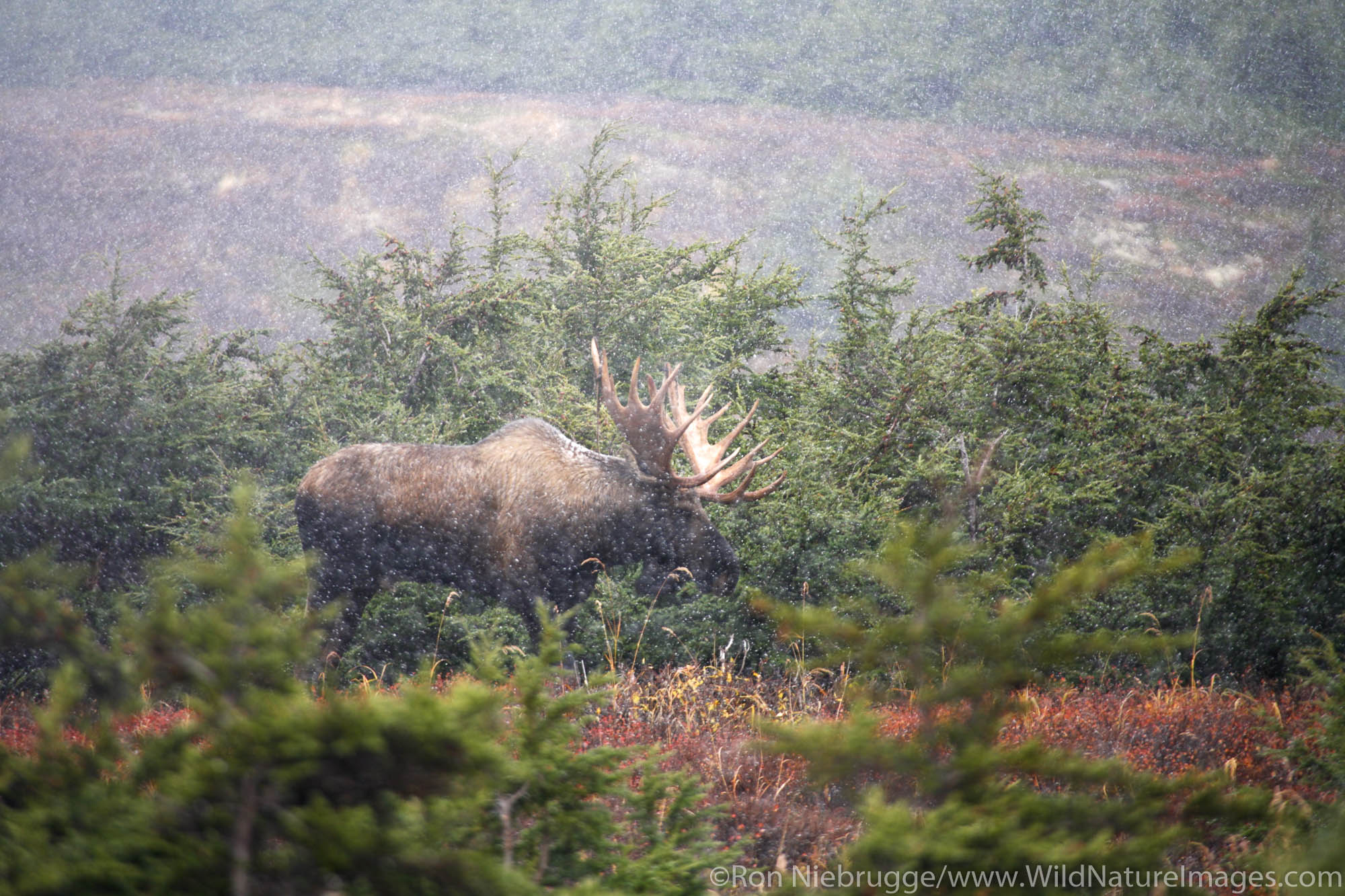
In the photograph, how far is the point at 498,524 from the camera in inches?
250

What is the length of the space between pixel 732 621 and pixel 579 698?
4168 millimetres

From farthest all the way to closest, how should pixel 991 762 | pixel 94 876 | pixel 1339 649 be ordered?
pixel 1339 649 < pixel 991 762 < pixel 94 876


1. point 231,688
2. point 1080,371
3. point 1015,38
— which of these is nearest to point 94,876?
point 231,688

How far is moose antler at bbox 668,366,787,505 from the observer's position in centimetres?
634

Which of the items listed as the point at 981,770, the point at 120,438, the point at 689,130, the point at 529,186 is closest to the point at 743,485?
the point at 981,770

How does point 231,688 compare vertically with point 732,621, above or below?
above

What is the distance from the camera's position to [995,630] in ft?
7.25

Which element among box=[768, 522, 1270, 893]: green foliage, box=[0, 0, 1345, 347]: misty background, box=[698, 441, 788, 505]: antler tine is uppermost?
box=[0, 0, 1345, 347]: misty background

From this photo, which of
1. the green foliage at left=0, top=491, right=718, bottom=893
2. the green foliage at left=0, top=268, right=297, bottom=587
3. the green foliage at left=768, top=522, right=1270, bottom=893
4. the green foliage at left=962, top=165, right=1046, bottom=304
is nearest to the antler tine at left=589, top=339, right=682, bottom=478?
the green foliage at left=0, top=268, right=297, bottom=587

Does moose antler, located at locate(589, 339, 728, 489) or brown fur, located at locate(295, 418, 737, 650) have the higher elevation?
moose antler, located at locate(589, 339, 728, 489)

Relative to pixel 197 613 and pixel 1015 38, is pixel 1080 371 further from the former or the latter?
pixel 1015 38

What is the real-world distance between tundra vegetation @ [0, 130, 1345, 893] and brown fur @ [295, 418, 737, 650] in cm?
37

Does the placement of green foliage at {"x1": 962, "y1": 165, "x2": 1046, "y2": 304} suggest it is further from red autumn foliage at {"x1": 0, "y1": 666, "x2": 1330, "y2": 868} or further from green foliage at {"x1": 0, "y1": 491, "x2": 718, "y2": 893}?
green foliage at {"x1": 0, "y1": 491, "x2": 718, "y2": 893}

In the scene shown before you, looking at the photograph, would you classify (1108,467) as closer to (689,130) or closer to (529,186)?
Answer: (529,186)
